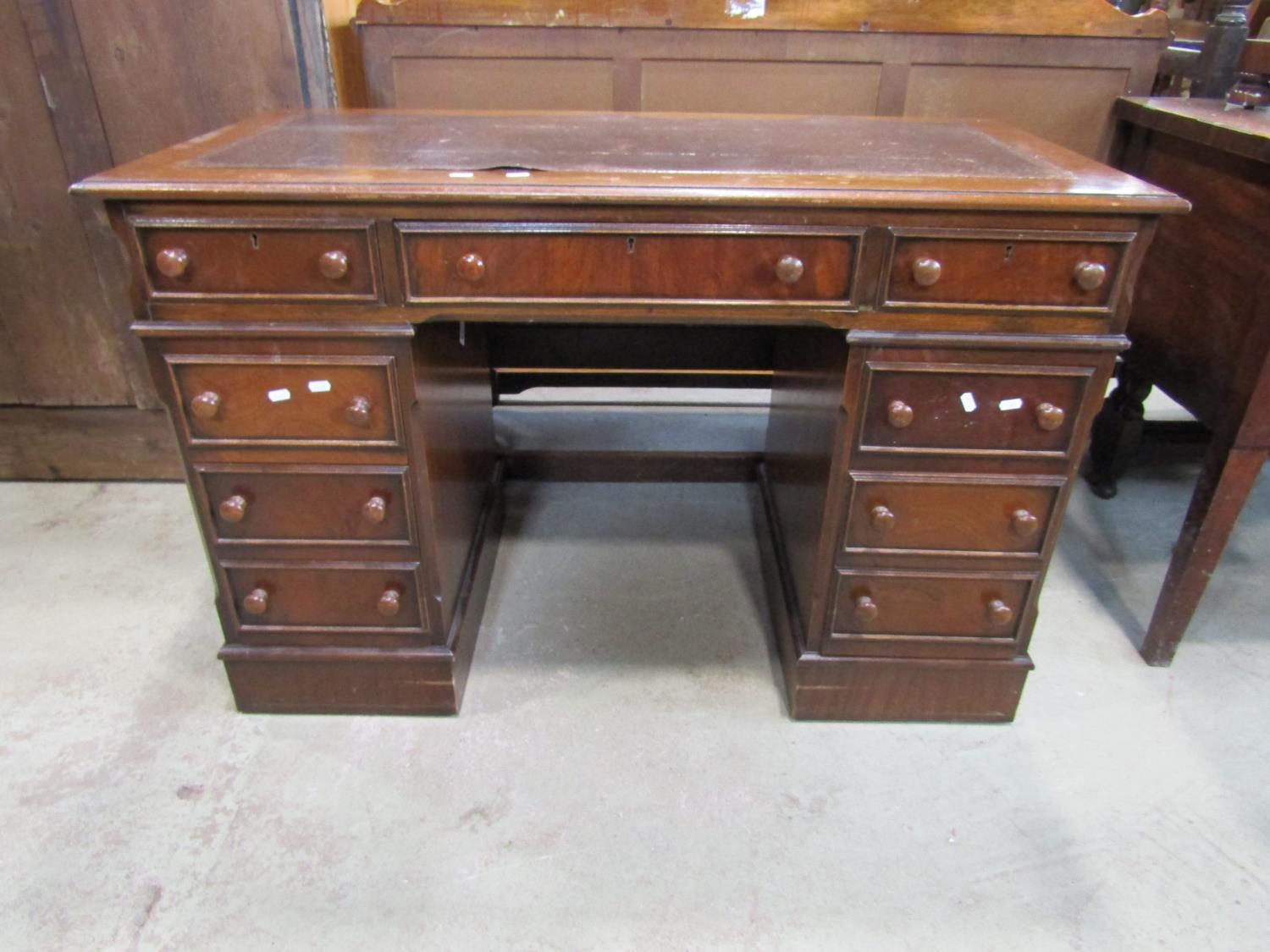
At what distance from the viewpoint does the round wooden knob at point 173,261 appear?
1137 millimetres

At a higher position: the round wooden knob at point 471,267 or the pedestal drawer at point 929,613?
the round wooden knob at point 471,267

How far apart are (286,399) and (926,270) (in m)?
0.91

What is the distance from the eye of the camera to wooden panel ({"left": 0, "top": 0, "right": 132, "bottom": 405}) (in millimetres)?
1794

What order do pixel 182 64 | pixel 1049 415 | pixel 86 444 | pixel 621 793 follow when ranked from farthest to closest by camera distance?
1. pixel 86 444
2. pixel 182 64
3. pixel 621 793
4. pixel 1049 415

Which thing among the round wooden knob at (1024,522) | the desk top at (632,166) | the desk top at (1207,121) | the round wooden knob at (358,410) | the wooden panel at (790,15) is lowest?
the round wooden knob at (1024,522)

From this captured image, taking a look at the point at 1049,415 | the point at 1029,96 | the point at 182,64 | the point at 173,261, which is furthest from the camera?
the point at 1029,96

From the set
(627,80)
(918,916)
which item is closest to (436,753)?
(918,916)

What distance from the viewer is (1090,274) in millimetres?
1146

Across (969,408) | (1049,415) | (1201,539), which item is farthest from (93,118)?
(1201,539)

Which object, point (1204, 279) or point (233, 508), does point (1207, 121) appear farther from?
point (233, 508)

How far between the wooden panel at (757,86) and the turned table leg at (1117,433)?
0.90m

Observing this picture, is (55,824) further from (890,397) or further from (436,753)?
(890,397)

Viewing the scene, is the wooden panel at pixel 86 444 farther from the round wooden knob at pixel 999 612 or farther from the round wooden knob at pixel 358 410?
the round wooden knob at pixel 999 612

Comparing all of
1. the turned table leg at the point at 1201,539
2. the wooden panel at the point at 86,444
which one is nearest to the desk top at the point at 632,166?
the turned table leg at the point at 1201,539
